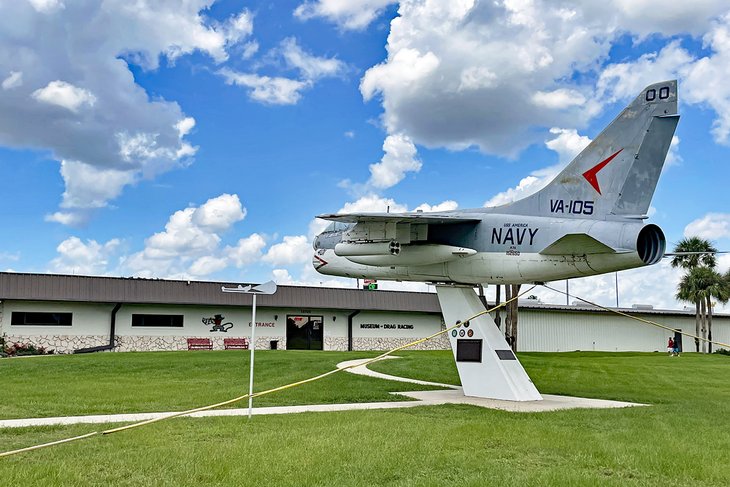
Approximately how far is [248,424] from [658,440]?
5.94m

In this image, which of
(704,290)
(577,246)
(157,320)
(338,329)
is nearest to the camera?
(577,246)

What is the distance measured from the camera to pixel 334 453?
25.0ft

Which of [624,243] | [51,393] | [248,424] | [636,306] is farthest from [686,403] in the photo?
[636,306]

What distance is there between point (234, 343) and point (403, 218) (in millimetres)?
24142

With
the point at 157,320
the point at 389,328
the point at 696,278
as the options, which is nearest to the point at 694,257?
the point at 696,278

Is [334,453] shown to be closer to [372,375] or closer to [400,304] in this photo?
[372,375]

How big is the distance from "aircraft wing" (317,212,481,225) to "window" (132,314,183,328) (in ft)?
75.6

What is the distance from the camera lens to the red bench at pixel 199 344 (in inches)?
1346

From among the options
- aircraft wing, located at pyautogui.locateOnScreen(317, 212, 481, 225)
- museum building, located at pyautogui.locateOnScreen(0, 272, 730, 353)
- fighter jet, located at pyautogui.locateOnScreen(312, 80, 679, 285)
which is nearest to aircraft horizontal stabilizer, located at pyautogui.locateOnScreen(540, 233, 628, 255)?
fighter jet, located at pyautogui.locateOnScreen(312, 80, 679, 285)

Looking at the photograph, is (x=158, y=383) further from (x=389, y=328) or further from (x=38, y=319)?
(x=389, y=328)

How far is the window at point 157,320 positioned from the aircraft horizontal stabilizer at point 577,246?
25835 mm

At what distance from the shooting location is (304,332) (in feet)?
125

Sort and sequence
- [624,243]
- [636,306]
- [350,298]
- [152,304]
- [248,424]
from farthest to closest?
[636,306] → [350,298] → [152,304] → [624,243] → [248,424]

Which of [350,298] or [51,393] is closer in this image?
[51,393]
